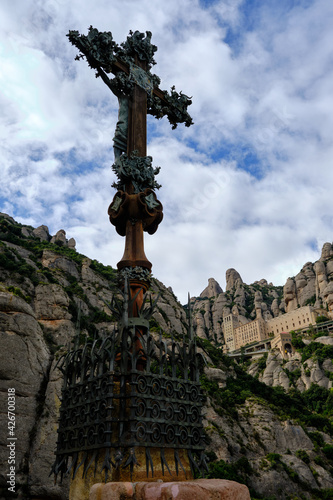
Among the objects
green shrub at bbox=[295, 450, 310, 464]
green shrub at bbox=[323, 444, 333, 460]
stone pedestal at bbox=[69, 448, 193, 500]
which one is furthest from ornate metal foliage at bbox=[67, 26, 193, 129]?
green shrub at bbox=[323, 444, 333, 460]

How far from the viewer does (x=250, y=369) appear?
92.7 metres

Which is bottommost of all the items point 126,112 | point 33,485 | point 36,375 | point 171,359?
point 33,485

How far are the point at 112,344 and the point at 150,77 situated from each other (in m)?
6.25

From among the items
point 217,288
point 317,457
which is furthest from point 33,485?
point 217,288

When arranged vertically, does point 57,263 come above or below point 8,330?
above

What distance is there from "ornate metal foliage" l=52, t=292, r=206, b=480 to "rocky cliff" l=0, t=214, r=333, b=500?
65 cm

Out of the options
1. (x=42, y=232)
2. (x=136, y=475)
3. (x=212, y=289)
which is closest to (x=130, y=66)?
(x=136, y=475)

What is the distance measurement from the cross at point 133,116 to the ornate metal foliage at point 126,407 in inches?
62.8

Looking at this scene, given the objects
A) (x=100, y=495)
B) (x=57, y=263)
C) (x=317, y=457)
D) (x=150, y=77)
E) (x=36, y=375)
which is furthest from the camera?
(x=57, y=263)

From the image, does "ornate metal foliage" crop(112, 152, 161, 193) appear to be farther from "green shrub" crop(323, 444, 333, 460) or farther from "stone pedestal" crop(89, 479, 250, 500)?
"green shrub" crop(323, 444, 333, 460)

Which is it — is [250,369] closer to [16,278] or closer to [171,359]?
[16,278]

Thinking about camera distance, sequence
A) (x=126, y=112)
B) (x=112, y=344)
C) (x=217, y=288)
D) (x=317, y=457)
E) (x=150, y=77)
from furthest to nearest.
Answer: (x=217, y=288) < (x=317, y=457) < (x=150, y=77) < (x=126, y=112) < (x=112, y=344)

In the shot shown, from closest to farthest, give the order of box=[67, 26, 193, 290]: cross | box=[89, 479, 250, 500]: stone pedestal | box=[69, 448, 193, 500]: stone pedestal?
box=[89, 479, 250, 500]: stone pedestal
box=[69, 448, 193, 500]: stone pedestal
box=[67, 26, 193, 290]: cross

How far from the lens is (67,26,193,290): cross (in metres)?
6.53
